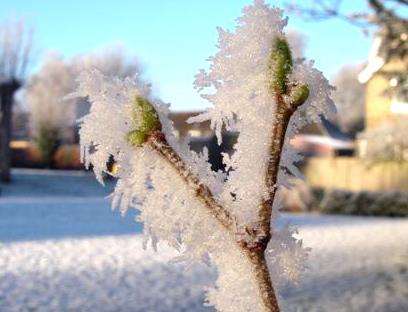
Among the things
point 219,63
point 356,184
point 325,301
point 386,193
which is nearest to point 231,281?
point 219,63

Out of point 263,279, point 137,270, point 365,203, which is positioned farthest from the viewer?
point 365,203

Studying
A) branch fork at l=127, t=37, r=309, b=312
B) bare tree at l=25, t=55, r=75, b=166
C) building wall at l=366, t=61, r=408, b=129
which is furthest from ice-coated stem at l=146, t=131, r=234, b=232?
bare tree at l=25, t=55, r=75, b=166

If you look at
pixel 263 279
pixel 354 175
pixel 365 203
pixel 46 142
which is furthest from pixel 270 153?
pixel 46 142

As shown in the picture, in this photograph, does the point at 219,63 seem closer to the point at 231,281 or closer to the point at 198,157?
the point at 198,157

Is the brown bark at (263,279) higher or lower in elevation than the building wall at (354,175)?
higher

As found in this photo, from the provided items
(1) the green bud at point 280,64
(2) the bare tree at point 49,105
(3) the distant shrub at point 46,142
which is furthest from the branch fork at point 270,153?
(3) the distant shrub at point 46,142

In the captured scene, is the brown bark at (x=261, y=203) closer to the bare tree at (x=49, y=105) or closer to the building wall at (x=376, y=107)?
the building wall at (x=376, y=107)

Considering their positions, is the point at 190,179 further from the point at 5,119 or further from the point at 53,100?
the point at 53,100
